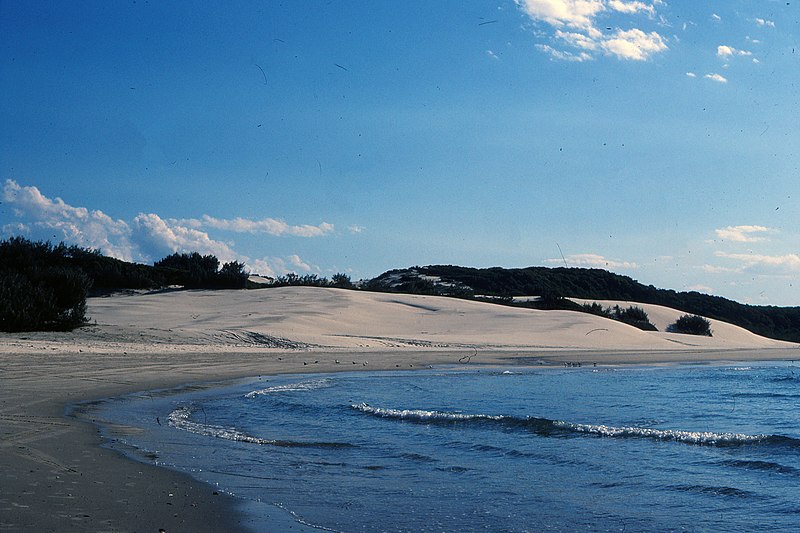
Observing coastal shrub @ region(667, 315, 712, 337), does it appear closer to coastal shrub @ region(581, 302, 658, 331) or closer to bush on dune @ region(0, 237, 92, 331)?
coastal shrub @ region(581, 302, 658, 331)

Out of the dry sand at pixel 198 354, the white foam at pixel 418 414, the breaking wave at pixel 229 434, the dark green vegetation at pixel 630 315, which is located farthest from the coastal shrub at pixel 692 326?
the breaking wave at pixel 229 434

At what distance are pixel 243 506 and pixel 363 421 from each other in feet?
15.8

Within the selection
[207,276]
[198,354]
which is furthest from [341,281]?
[198,354]

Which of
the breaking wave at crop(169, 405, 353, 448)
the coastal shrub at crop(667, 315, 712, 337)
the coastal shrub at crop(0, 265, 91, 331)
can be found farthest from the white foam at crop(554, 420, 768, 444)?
the coastal shrub at crop(667, 315, 712, 337)

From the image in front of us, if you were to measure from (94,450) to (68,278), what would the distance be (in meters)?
12.4

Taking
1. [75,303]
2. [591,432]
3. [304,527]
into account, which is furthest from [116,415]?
[75,303]

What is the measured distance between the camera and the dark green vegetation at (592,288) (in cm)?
5466

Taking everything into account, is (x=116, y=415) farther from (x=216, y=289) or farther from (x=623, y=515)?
(x=216, y=289)

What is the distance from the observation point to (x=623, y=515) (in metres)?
5.66

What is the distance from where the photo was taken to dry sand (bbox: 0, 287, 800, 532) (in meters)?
5.29

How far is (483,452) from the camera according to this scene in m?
8.24

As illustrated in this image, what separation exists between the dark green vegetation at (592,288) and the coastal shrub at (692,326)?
48.4 ft

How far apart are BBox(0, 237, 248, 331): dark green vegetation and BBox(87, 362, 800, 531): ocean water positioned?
6233 millimetres

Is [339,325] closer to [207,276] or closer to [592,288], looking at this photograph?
[207,276]
